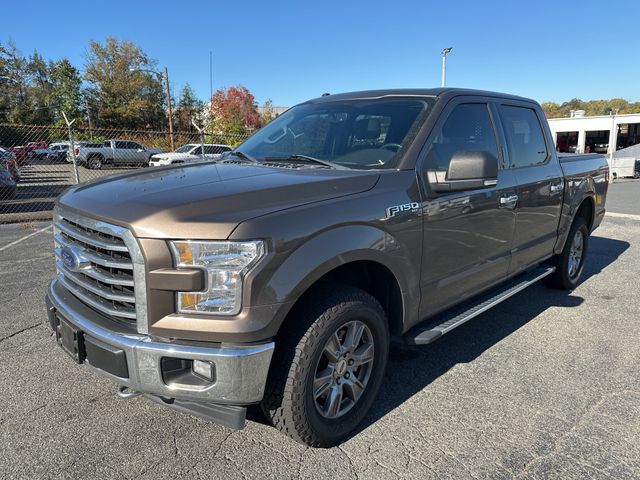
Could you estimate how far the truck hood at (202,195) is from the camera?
208 cm

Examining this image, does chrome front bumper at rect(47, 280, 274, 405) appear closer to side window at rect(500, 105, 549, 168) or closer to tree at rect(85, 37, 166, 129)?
side window at rect(500, 105, 549, 168)

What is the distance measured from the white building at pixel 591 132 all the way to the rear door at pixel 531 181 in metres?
37.6

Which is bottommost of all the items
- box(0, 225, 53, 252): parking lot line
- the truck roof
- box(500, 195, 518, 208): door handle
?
box(0, 225, 53, 252): parking lot line

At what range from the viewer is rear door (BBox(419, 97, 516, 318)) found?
3.05 metres

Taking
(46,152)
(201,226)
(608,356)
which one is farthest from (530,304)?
(46,152)

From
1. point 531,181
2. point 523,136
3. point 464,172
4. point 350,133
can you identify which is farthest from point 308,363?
point 523,136

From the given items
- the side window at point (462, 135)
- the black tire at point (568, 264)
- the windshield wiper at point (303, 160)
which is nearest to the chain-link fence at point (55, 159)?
the windshield wiper at point (303, 160)

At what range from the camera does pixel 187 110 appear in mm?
51344

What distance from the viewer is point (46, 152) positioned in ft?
69.3

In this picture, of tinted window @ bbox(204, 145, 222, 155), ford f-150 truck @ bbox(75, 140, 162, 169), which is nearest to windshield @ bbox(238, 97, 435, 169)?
tinted window @ bbox(204, 145, 222, 155)

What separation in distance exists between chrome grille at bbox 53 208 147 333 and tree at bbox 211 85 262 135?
4378 centimetres

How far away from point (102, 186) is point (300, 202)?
3.92 ft

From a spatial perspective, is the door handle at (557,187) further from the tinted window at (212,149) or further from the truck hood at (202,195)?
the tinted window at (212,149)

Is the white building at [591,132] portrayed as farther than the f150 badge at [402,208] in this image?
Yes
